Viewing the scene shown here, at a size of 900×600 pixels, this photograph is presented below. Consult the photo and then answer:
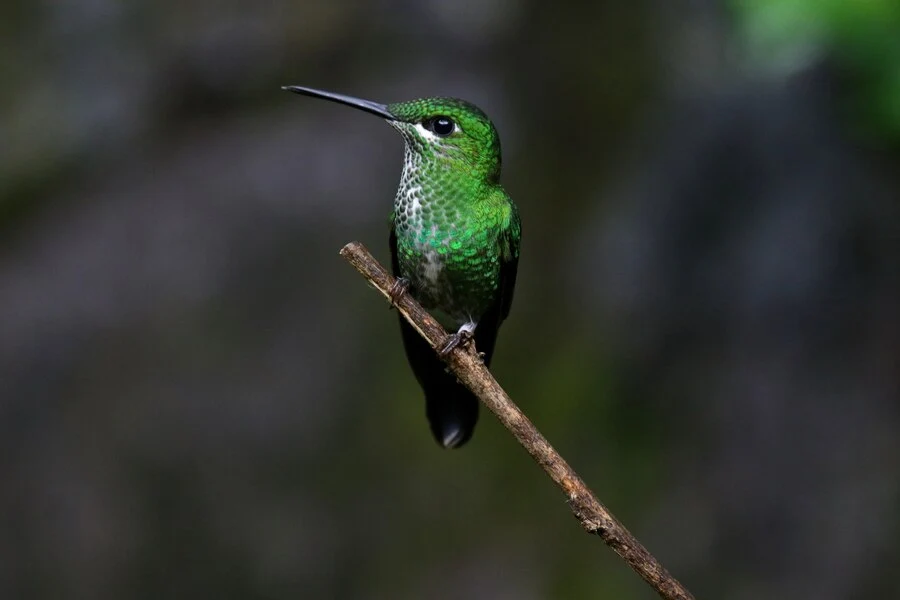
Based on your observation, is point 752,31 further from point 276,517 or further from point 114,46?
point 114,46

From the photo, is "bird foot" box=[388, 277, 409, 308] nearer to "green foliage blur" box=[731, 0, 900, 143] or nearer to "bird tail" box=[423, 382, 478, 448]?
"bird tail" box=[423, 382, 478, 448]

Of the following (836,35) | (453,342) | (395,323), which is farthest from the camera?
(395,323)

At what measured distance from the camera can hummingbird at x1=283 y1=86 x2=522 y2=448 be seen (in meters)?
2.67

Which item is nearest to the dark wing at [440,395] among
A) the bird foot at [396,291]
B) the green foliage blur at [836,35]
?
the bird foot at [396,291]

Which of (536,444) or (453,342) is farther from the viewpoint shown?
(453,342)

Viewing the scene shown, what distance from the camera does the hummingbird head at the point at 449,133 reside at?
8.55 feet

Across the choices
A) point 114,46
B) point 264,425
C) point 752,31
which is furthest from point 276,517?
point 752,31

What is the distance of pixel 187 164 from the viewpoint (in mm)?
7652

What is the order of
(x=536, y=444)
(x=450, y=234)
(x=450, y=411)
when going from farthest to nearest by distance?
1. (x=450, y=411)
2. (x=450, y=234)
3. (x=536, y=444)

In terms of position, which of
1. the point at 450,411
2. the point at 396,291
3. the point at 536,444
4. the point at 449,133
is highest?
the point at 449,133

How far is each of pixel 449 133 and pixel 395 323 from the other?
4.06 metres

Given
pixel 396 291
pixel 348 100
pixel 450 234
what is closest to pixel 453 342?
pixel 396 291

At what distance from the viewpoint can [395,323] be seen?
22.0ft

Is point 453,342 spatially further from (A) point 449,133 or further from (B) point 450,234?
(A) point 449,133
